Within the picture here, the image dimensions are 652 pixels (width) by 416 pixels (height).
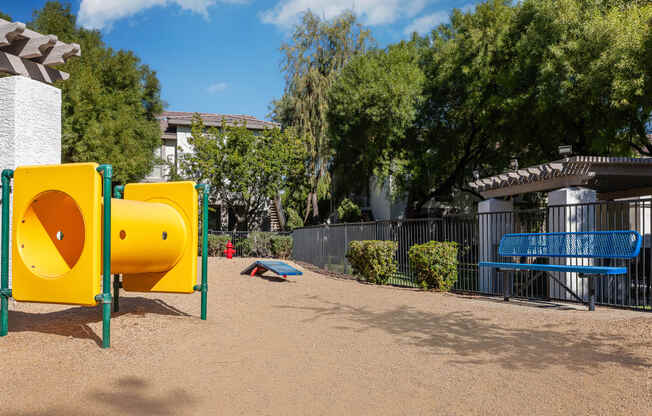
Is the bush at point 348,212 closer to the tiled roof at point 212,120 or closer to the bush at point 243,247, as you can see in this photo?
the bush at point 243,247

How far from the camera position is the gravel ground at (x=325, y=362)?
3.84 meters

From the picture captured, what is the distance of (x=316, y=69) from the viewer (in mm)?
26172

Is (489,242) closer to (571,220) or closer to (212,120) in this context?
A: (571,220)

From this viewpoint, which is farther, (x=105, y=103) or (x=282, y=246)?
(x=105, y=103)

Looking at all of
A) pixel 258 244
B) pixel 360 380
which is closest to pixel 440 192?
pixel 258 244

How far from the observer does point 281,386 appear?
14.0ft

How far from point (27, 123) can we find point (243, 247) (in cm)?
1686

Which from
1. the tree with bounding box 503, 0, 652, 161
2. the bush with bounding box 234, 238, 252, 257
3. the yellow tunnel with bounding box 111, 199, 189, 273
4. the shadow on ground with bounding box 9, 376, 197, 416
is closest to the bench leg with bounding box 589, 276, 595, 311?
the yellow tunnel with bounding box 111, 199, 189, 273

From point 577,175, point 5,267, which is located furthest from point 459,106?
point 5,267

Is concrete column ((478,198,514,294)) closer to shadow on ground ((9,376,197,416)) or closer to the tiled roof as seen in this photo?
shadow on ground ((9,376,197,416))

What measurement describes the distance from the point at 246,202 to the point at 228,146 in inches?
123

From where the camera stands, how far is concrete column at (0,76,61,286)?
23.7 feet

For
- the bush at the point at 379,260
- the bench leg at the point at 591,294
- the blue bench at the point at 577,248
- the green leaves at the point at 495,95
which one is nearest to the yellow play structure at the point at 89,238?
the blue bench at the point at 577,248

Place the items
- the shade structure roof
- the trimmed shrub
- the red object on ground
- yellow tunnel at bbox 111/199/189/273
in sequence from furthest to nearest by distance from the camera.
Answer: the trimmed shrub → the red object on ground → the shade structure roof → yellow tunnel at bbox 111/199/189/273
